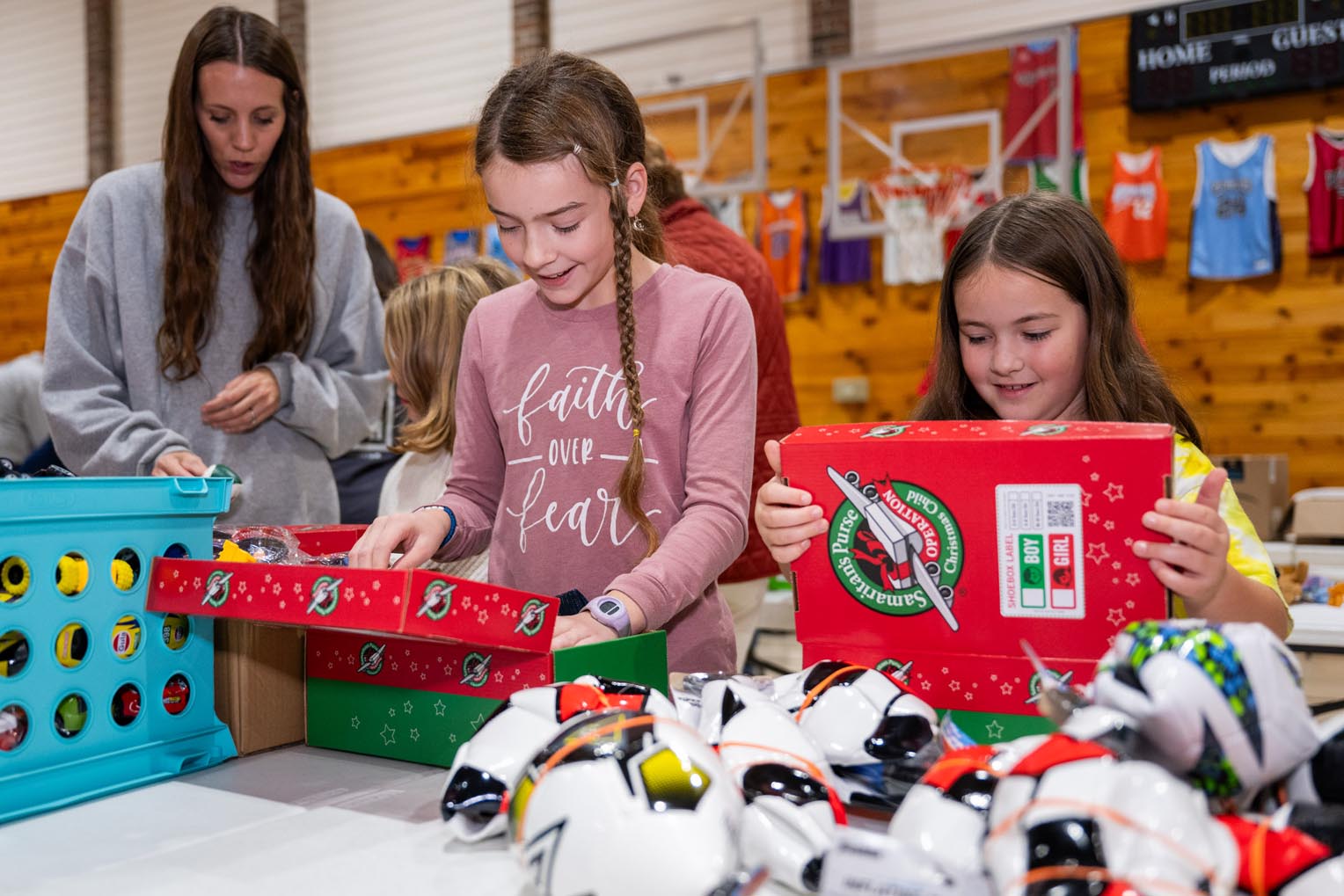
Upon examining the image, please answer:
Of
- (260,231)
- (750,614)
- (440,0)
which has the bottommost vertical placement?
(750,614)

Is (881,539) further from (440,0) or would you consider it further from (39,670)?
(440,0)

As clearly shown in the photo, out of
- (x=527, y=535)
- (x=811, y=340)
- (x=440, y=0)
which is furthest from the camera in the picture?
(x=440, y=0)

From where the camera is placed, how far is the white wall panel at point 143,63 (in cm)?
812

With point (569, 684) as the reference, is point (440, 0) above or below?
above

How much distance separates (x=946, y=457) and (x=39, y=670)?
82 cm

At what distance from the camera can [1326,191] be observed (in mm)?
5027

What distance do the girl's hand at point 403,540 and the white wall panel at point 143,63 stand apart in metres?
7.92

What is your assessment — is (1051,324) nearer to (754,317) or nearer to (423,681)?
(423,681)

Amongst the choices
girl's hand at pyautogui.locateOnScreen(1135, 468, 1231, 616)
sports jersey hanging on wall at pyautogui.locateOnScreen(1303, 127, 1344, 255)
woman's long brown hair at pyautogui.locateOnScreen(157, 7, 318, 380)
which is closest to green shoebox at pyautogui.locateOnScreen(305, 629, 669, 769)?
girl's hand at pyautogui.locateOnScreen(1135, 468, 1231, 616)

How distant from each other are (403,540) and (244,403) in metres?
0.58

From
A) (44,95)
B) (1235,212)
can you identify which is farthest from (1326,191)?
(44,95)

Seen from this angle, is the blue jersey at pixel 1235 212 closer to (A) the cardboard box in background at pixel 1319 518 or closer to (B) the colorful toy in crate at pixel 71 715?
(A) the cardboard box in background at pixel 1319 518

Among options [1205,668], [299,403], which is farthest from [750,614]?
[1205,668]

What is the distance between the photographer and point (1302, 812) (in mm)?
595
